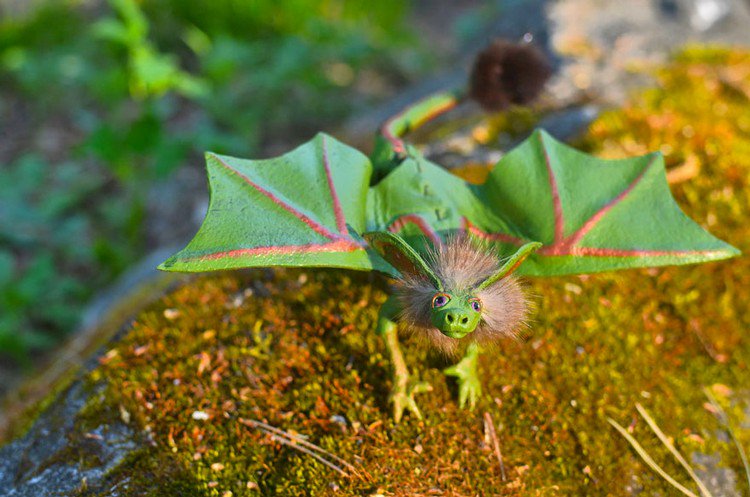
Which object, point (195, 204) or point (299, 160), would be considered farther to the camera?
point (195, 204)

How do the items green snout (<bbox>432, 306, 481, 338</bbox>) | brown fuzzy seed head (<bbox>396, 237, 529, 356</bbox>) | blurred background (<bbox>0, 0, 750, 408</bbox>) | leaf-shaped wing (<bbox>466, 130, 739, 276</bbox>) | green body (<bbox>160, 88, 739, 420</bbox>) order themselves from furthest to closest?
blurred background (<bbox>0, 0, 750, 408</bbox>), leaf-shaped wing (<bbox>466, 130, 739, 276</bbox>), green body (<bbox>160, 88, 739, 420</bbox>), brown fuzzy seed head (<bbox>396, 237, 529, 356</bbox>), green snout (<bbox>432, 306, 481, 338</bbox>)

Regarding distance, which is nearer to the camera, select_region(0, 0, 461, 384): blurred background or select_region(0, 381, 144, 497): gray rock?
select_region(0, 381, 144, 497): gray rock

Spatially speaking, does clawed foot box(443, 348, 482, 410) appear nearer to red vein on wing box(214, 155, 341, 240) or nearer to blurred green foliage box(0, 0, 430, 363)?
red vein on wing box(214, 155, 341, 240)

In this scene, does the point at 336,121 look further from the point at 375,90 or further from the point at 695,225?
the point at 695,225

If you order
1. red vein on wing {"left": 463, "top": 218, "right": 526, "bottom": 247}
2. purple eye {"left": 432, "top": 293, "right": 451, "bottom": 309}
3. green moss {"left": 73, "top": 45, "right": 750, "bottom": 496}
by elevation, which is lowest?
green moss {"left": 73, "top": 45, "right": 750, "bottom": 496}

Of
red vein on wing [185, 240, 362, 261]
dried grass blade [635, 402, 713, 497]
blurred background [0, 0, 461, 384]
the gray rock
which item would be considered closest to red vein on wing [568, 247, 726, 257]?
dried grass blade [635, 402, 713, 497]

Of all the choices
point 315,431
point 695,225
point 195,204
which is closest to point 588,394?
point 695,225

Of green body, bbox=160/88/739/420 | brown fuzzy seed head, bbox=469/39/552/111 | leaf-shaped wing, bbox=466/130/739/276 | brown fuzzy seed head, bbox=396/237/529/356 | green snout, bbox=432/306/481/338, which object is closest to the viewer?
green snout, bbox=432/306/481/338

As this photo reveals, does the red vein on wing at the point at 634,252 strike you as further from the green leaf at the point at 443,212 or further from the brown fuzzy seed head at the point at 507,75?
the brown fuzzy seed head at the point at 507,75
